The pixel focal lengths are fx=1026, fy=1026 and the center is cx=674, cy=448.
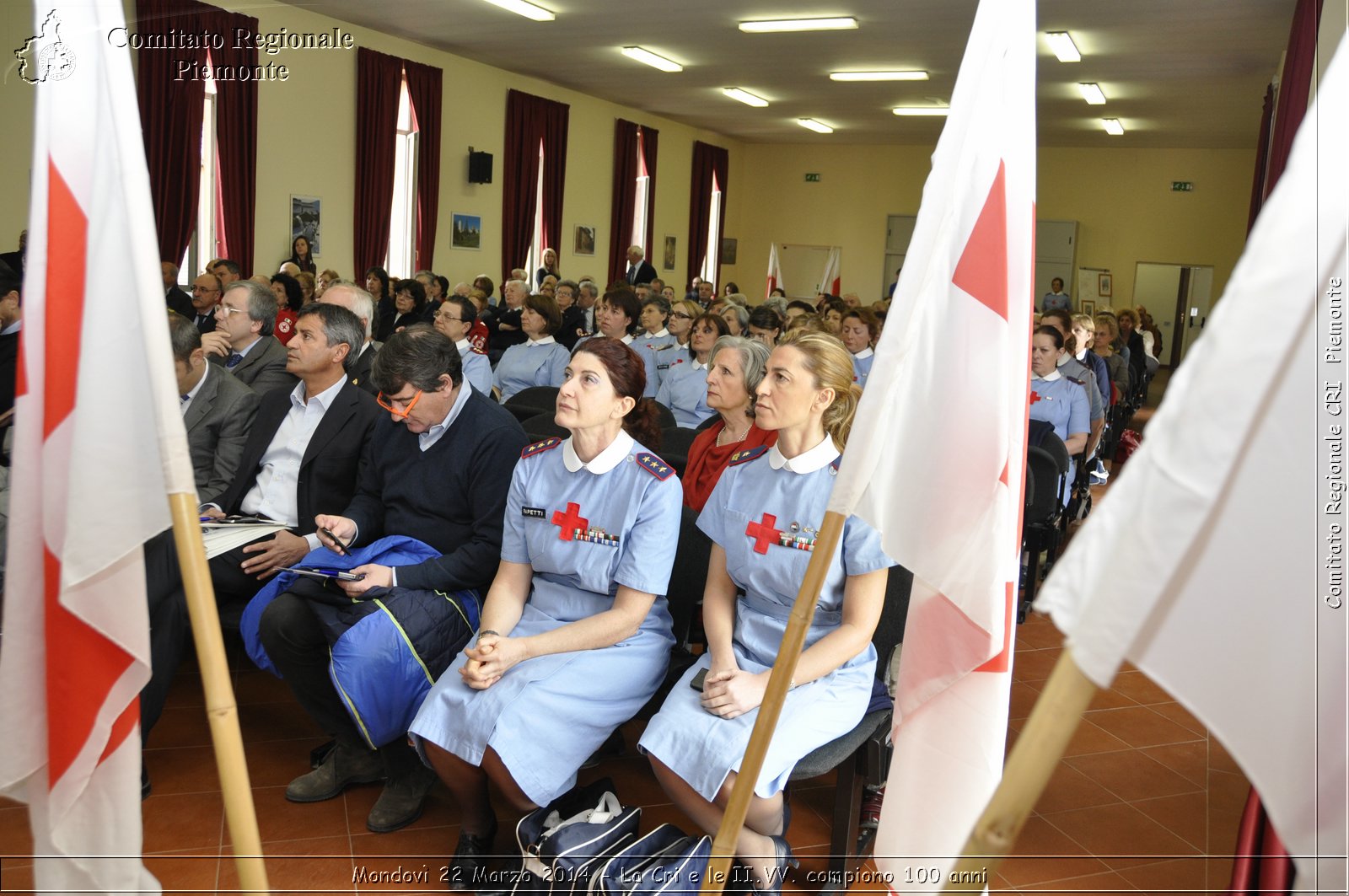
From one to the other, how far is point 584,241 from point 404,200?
11.3 feet

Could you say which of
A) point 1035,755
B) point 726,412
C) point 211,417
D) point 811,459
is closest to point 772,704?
point 1035,755

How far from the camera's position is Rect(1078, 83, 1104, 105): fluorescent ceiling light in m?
11.4

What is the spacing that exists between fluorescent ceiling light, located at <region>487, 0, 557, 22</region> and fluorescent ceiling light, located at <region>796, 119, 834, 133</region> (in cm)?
685

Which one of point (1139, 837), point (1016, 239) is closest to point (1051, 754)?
point (1016, 239)

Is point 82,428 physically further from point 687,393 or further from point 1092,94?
point 1092,94

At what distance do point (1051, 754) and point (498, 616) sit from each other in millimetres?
1841

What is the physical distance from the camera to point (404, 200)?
462 inches

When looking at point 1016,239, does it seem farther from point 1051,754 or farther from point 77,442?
point 77,442

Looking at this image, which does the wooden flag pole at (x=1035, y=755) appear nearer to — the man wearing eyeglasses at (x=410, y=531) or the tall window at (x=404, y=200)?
the man wearing eyeglasses at (x=410, y=531)

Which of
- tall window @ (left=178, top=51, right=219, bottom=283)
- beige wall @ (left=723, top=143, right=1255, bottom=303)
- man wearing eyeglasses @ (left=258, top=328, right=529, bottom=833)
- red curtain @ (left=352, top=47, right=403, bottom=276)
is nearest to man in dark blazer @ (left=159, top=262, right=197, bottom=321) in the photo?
tall window @ (left=178, top=51, right=219, bottom=283)

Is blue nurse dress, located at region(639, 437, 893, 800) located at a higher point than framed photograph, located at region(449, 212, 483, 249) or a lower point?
lower

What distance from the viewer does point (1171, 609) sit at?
3.11 feet

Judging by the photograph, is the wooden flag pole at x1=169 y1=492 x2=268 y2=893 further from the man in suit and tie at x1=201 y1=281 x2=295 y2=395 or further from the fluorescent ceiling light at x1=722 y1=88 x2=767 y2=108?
the fluorescent ceiling light at x1=722 y1=88 x2=767 y2=108

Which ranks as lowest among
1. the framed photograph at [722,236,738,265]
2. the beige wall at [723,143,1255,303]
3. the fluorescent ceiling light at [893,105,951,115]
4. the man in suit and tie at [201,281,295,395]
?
the man in suit and tie at [201,281,295,395]
